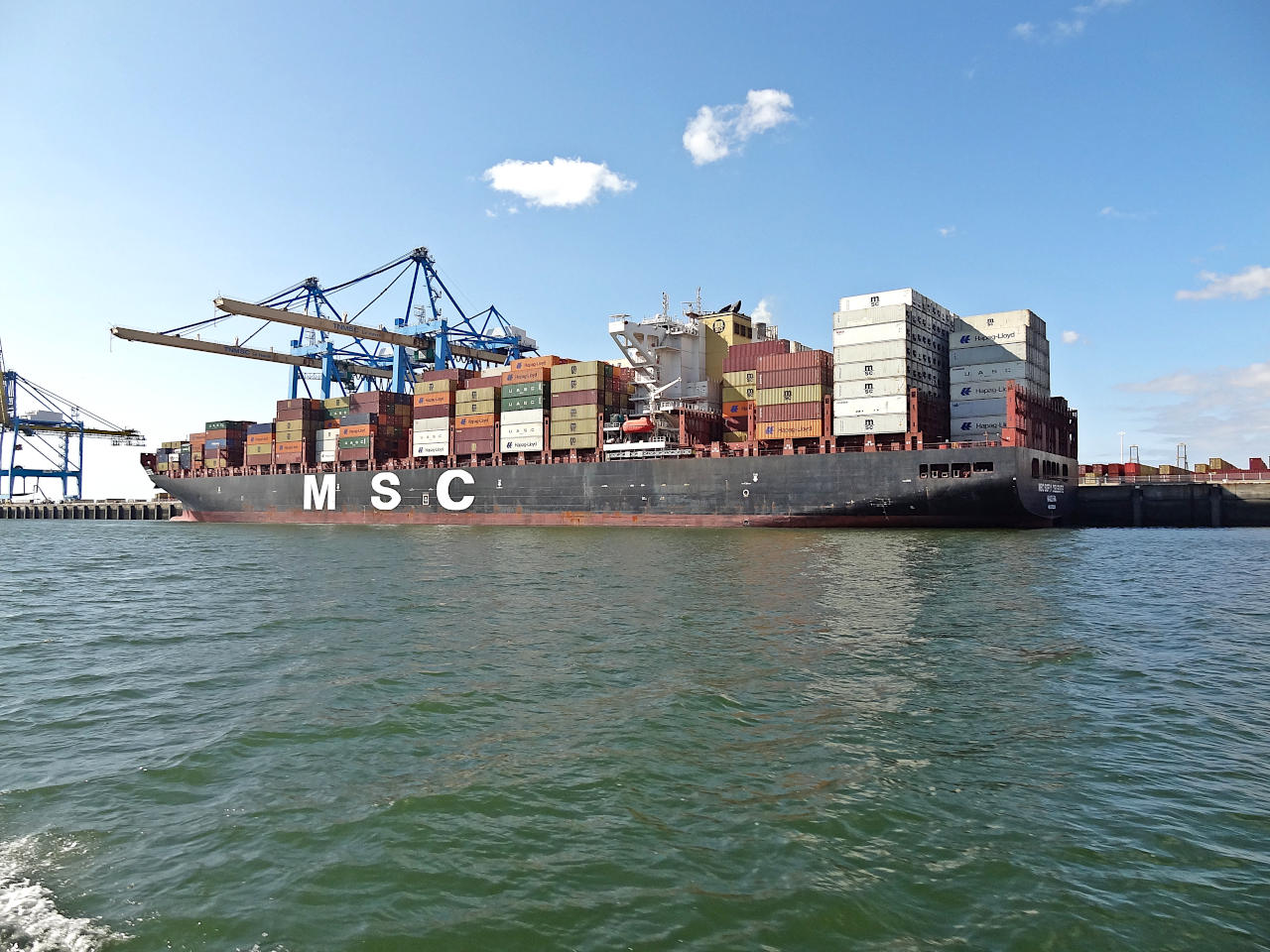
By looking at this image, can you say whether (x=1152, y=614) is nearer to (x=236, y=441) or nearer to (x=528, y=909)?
(x=528, y=909)

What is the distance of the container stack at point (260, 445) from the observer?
7350 cm

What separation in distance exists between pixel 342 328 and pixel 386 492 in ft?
56.5

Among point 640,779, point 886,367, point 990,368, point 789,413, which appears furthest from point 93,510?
point 640,779

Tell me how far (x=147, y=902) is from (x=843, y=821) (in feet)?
18.4

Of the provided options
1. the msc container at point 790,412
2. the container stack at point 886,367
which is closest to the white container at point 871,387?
the container stack at point 886,367

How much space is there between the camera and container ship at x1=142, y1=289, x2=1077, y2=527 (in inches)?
1654

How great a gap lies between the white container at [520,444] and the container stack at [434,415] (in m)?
6.66

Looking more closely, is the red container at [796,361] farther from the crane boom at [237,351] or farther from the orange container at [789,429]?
the crane boom at [237,351]

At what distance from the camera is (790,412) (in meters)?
47.0

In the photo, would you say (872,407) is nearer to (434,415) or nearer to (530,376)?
(530,376)

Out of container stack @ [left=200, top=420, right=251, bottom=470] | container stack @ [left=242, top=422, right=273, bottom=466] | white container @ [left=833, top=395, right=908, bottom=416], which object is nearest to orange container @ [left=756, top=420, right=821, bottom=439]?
white container @ [left=833, top=395, right=908, bottom=416]

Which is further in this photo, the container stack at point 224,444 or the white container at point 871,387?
the container stack at point 224,444

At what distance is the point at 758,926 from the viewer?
483 centimetres

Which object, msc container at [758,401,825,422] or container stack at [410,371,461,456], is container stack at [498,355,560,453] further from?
msc container at [758,401,825,422]
